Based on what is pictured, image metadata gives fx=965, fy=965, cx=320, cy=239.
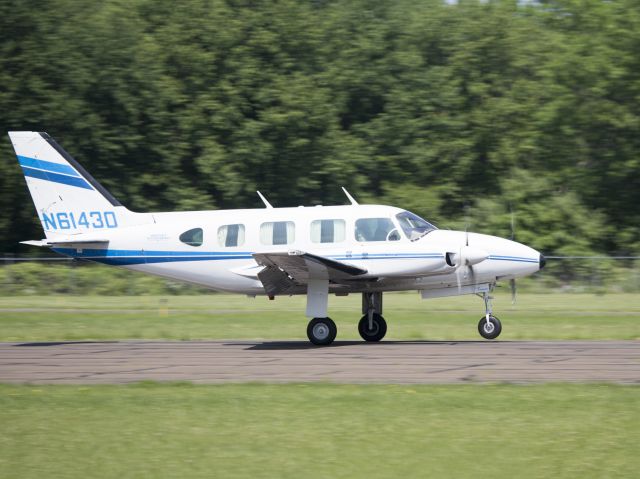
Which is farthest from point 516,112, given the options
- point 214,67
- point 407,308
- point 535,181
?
point 407,308

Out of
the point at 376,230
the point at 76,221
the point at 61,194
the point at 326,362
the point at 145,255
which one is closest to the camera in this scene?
the point at 326,362

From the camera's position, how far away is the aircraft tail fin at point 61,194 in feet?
65.7

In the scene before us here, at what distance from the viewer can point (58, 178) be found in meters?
20.3

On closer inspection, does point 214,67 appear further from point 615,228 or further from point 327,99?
point 615,228

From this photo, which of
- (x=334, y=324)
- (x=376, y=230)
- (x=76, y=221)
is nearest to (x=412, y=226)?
(x=376, y=230)

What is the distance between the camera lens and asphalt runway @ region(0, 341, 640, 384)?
528 inches

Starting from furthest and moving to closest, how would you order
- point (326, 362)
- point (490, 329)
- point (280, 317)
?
point (280, 317), point (490, 329), point (326, 362)

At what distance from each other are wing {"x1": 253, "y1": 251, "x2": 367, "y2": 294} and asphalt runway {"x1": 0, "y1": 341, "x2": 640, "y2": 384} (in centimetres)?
119

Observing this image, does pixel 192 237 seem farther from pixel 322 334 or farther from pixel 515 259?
pixel 515 259

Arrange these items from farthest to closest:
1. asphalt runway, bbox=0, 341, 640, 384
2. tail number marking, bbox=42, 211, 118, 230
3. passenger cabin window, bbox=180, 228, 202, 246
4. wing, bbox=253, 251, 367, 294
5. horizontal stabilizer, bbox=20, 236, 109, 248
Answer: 1. tail number marking, bbox=42, 211, 118, 230
2. horizontal stabilizer, bbox=20, 236, 109, 248
3. passenger cabin window, bbox=180, 228, 202, 246
4. wing, bbox=253, 251, 367, 294
5. asphalt runway, bbox=0, 341, 640, 384

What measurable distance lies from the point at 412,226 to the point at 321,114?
23468 millimetres

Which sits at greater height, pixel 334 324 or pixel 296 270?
pixel 296 270

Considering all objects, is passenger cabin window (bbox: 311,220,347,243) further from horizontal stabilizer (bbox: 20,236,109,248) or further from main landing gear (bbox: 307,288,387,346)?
horizontal stabilizer (bbox: 20,236,109,248)

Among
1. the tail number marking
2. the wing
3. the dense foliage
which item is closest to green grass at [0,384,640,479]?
the wing
